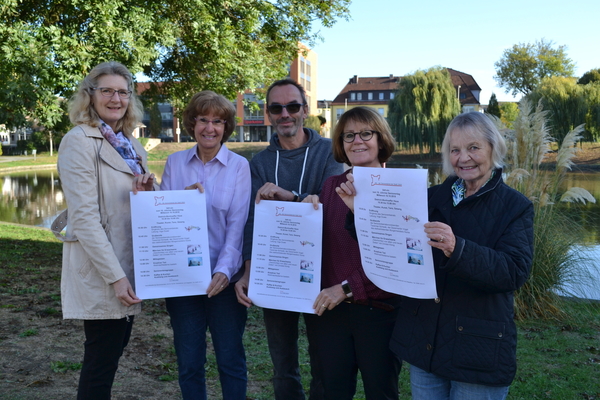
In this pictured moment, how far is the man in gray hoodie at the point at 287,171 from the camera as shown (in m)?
3.23

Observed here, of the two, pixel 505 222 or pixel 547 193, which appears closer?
pixel 505 222

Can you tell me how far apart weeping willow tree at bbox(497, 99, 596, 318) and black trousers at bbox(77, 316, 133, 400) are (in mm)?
4970

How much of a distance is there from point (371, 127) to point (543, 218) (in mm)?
4825

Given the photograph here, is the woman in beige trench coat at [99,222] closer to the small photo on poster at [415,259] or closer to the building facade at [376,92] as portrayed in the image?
the small photo on poster at [415,259]

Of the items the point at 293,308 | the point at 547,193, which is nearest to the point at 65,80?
the point at 293,308

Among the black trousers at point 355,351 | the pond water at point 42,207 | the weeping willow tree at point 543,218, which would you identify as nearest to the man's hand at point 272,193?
the black trousers at point 355,351

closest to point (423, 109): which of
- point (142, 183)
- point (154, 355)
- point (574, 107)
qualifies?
point (574, 107)

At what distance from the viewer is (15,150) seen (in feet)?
199

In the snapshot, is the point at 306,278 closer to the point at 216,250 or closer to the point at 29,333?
the point at 216,250

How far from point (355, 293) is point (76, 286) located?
1.54m

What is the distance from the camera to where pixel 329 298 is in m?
2.80

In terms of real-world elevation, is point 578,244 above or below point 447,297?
below

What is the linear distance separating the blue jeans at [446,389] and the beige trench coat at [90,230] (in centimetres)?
160

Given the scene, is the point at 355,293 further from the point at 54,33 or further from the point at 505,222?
the point at 54,33
